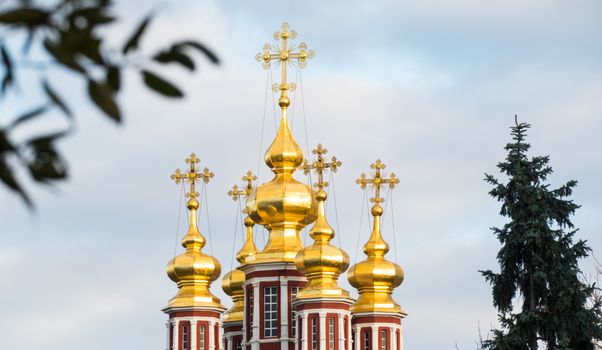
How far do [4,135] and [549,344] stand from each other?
27.8 meters

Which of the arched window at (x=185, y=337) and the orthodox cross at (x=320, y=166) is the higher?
the orthodox cross at (x=320, y=166)

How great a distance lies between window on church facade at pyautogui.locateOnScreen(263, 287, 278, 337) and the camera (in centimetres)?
4281

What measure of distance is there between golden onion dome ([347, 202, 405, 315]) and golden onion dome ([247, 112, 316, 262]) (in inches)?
90.4

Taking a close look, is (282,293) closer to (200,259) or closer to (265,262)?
(265,262)

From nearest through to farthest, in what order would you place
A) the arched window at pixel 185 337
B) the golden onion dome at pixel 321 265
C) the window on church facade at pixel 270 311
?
the golden onion dome at pixel 321 265
the window on church facade at pixel 270 311
the arched window at pixel 185 337

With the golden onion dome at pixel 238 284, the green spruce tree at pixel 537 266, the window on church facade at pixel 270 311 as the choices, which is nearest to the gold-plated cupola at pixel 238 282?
the golden onion dome at pixel 238 284

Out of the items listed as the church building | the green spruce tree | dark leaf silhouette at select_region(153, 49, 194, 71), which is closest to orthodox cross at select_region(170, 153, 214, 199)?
the church building

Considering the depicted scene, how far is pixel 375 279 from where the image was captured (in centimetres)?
4469

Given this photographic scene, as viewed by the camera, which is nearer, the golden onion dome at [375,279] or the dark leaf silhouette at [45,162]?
the dark leaf silhouette at [45,162]

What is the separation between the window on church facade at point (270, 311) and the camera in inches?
1686

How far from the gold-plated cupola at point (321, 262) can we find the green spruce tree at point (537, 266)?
414 inches

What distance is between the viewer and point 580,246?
30625 mm

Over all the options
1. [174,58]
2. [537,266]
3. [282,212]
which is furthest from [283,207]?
[174,58]

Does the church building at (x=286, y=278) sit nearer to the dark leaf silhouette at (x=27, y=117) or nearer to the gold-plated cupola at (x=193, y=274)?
the gold-plated cupola at (x=193, y=274)
